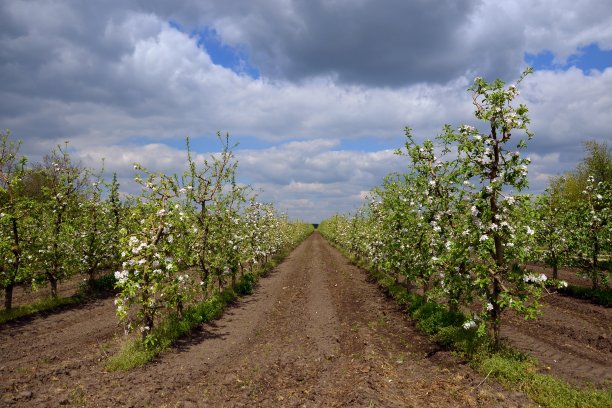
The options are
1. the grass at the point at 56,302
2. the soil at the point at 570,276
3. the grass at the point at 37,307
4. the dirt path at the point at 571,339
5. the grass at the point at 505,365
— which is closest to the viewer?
the grass at the point at 505,365

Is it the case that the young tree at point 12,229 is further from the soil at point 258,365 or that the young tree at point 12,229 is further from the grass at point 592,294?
the grass at point 592,294

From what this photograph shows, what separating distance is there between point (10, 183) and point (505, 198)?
21717 millimetres

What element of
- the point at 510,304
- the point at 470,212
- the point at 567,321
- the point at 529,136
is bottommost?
the point at 567,321

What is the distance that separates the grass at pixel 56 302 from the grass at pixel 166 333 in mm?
8301

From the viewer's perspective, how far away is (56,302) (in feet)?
70.8

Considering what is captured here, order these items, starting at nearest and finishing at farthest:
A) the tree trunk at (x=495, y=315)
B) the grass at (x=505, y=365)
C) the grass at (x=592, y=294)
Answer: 1. the grass at (x=505, y=365)
2. the tree trunk at (x=495, y=315)
3. the grass at (x=592, y=294)

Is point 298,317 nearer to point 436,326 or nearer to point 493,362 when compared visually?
point 436,326

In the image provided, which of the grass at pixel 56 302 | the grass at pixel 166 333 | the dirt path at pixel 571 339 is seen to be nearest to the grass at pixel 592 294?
the dirt path at pixel 571 339

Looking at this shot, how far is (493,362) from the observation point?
11.3m

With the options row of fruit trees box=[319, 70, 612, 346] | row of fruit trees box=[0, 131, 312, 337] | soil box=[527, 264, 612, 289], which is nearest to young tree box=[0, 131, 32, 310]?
row of fruit trees box=[0, 131, 312, 337]

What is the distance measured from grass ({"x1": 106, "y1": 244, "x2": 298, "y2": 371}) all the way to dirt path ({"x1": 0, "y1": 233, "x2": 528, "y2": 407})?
386mm

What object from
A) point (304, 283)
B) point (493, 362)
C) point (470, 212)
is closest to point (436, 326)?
point (493, 362)

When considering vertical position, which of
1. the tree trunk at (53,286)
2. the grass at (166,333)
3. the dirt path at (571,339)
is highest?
the tree trunk at (53,286)

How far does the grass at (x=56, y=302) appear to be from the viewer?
62.3ft
